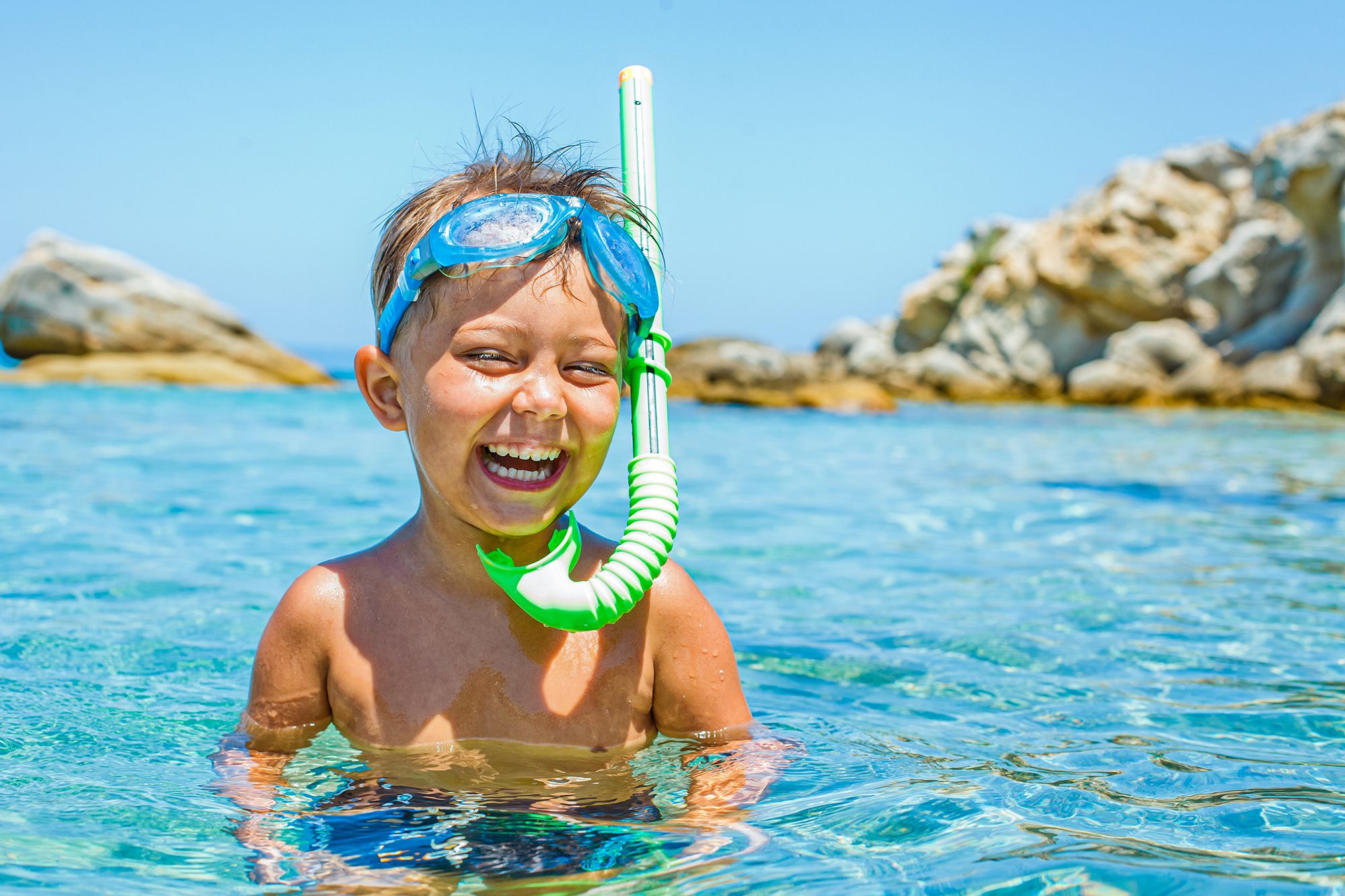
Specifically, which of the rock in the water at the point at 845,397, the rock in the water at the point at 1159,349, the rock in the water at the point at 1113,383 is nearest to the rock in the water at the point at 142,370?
the rock in the water at the point at 845,397

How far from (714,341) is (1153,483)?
20.2m

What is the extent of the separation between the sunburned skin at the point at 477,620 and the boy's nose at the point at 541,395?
4 cm

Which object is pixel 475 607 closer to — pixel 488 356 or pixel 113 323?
pixel 488 356

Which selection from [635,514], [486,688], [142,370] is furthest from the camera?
[142,370]

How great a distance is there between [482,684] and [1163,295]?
31948 millimetres

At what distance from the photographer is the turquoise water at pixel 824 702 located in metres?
1.87

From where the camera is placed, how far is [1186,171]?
32.4 meters

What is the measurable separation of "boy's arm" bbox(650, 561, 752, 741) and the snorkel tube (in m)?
0.28

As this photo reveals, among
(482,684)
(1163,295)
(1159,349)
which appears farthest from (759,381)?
(482,684)

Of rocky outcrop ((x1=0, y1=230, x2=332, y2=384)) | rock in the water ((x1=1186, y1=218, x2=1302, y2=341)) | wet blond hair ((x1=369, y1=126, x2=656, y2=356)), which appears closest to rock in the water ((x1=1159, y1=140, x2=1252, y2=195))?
rock in the water ((x1=1186, y1=218, x2=1302, y2=341))

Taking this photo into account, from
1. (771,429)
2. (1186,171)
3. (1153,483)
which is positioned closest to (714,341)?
(771,429)

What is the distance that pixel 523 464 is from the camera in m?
2.16

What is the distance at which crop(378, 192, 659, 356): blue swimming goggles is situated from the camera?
2105 mm

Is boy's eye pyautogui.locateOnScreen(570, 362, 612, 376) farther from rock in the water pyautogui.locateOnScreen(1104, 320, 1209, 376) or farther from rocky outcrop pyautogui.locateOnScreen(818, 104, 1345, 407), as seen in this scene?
rock in the water pyautogui.locateOnScreen(1104, 320, 1209, 376)
